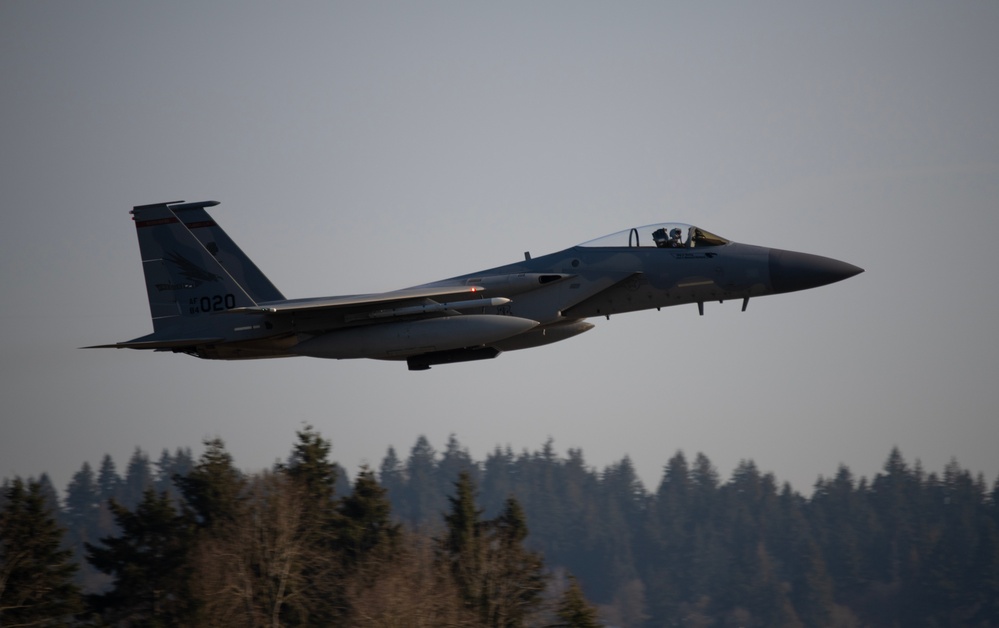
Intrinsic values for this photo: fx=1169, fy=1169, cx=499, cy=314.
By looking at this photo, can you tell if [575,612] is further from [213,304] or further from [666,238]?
[213,304]

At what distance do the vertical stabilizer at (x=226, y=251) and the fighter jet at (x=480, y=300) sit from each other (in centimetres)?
33

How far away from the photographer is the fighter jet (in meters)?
22.7

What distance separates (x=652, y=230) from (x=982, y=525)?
9521 centimetres

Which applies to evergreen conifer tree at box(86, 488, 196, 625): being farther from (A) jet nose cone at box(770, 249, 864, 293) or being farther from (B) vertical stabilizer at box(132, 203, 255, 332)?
(A) jet nose cone at box(770, 249, 864, 293)

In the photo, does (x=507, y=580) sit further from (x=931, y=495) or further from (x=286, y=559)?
(x=931, y=495)

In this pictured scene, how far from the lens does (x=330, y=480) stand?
147 feet

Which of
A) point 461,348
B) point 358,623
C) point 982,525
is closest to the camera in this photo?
point 461,348

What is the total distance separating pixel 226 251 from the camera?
24969 mm

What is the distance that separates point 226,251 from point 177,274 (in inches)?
44.7

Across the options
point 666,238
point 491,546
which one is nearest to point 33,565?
point 491,546

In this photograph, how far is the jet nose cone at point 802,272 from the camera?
22.8 metres

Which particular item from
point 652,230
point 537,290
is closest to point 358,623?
point 537,290

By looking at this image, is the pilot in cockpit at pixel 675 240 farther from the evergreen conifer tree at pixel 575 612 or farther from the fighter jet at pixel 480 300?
the evergreen conifer tree at pixel 575 612

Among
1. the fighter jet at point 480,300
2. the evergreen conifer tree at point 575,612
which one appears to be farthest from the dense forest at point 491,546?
the fighter jet at point 480,300
